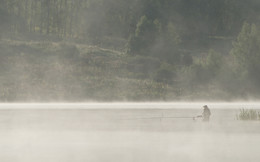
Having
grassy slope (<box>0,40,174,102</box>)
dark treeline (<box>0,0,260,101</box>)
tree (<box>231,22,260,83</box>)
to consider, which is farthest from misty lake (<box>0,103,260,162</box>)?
grassy slope (<box>0,40,174,102</box>)

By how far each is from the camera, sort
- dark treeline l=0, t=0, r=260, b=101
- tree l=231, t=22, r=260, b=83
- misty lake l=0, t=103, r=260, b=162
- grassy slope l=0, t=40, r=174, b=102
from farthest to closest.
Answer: grassy slope l=0, t=40, r=174, b=102
dark treeline l=0, t=0, r=260, b=101
tree l=231, t=22, r=260, b=83
misty lake l=0, t=103, r=260, b=162

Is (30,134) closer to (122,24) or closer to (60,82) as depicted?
(60,82)

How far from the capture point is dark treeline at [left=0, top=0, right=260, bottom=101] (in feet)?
263

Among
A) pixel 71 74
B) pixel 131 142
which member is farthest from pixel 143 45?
pixel 131 142

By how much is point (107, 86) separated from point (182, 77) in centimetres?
1318

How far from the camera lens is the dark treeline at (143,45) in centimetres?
8031

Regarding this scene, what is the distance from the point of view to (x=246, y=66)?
78750 mm

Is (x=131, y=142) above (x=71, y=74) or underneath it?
underneath

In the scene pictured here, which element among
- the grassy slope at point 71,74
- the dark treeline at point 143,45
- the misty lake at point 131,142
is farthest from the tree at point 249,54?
the misty lake at point 131,142

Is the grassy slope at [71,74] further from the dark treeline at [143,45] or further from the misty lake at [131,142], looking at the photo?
the misty lake at [131,142]

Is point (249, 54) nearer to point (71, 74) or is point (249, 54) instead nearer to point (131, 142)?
point (71, 74)

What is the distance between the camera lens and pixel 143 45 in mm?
97625

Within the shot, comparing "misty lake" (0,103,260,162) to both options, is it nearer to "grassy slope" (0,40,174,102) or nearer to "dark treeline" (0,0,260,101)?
"dark treeline" (0,0,260,101)

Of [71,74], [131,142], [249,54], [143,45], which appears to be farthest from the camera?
[143,45]
